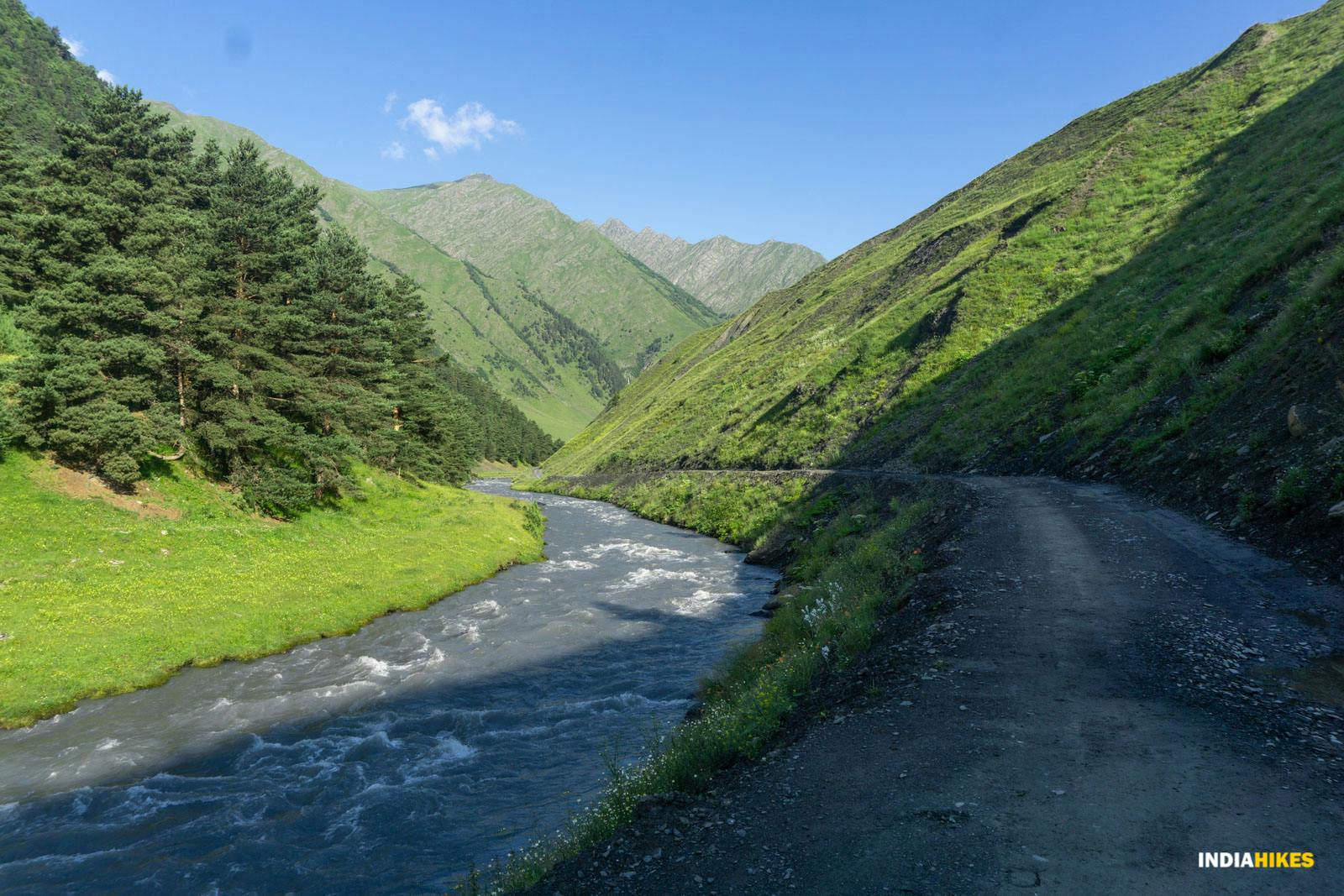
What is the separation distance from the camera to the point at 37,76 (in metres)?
133

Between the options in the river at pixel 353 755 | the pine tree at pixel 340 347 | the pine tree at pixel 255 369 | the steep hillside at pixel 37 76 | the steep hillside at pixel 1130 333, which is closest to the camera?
the river at pixel 353 755

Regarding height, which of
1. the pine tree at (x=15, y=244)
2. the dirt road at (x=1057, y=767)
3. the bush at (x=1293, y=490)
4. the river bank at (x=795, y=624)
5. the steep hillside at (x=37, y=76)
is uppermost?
the steep hillside at (x=37, y=76)

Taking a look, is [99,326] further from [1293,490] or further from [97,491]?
[1293,490]

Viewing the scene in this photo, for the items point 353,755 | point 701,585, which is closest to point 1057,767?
point 353,755

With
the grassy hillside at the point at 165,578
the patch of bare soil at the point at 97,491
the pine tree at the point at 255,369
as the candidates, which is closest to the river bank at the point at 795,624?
the grassy hillside at the point at 165,578

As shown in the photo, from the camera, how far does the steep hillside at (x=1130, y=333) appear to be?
1647 centimetres

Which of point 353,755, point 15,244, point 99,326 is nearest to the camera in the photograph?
point 353,755

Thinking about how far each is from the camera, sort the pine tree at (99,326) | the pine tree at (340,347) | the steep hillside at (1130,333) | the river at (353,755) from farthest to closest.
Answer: the pine tree at (340,347) → the pine tree at (99,326) → the steep hillside at (1130,333) → the river at (353,755)

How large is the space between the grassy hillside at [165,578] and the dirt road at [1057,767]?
67.5 ft

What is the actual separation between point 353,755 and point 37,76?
644 ft

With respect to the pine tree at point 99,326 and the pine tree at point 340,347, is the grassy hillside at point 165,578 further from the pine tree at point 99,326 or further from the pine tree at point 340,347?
the pine tree at point 340,347

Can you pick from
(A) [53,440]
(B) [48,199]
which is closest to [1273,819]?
(A) [53,440]

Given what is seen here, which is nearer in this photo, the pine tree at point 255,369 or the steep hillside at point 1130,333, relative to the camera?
the steep hillside at point 1130,333

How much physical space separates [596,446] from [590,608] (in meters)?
91.0
